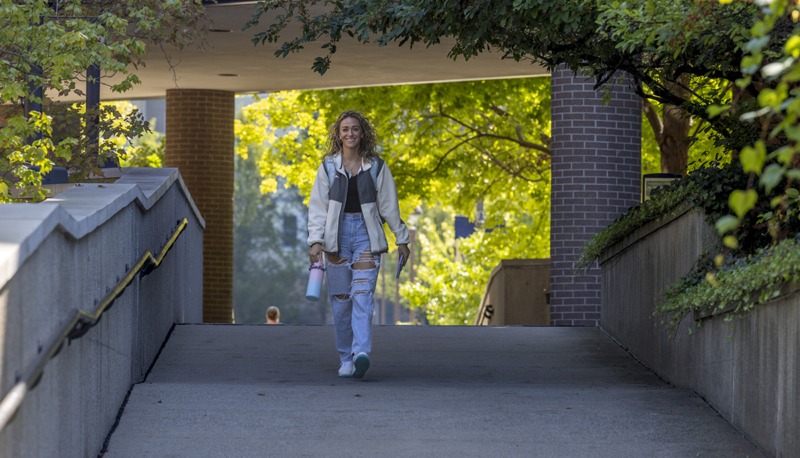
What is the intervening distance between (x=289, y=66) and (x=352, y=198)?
332 inches

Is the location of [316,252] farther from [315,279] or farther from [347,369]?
[347,369]

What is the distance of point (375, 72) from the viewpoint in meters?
14.9

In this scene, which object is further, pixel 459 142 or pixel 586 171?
pixel 459 142

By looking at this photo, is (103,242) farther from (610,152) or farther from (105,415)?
(610,152)

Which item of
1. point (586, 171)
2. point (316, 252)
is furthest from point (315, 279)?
point (586, 171)

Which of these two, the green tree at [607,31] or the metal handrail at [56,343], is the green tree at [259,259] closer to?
the green tree at [607,31]

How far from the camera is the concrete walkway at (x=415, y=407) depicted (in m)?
4.48

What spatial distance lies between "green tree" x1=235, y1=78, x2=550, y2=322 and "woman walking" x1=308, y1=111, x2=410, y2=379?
1073 cm

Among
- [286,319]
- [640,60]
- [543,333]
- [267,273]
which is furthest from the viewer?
[267,273]

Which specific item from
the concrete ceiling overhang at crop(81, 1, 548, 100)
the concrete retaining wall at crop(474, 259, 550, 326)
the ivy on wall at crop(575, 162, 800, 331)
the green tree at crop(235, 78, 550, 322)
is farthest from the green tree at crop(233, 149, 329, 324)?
the ivy on wall at crop(575, 162, 800, 331)

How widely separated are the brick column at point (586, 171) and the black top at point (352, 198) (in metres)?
5.12

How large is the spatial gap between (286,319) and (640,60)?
56805 mm

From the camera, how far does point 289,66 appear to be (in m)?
14.3

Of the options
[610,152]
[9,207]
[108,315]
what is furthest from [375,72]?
[9,207]
